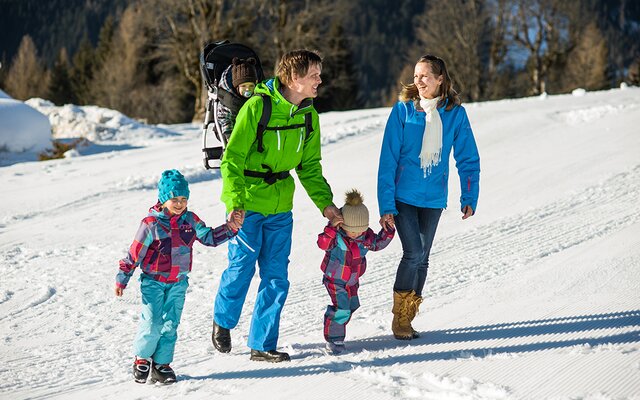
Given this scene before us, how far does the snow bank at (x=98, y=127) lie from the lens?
15.4 m

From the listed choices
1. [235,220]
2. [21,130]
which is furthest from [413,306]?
[21,130]

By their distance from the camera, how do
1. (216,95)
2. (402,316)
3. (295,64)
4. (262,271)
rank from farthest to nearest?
(216,95) < (402,316) < (262,271) < (295,64)

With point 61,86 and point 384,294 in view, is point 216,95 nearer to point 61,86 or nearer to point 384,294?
point 384,294

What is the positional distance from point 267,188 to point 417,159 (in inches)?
38.0

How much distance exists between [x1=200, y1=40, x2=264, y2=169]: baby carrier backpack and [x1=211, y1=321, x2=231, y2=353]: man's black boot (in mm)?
1281

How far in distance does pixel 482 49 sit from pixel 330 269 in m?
34.8

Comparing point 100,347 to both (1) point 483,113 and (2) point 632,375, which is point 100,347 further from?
(1) point 483,113

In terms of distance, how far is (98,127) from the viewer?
15648mm

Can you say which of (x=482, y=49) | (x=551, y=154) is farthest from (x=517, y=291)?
(x=482, y=49)

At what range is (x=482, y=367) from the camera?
4.08 meters

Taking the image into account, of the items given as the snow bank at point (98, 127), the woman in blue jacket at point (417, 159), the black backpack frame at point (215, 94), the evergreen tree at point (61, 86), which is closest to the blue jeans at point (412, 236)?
the woman in blue jacket at point (417, 159)

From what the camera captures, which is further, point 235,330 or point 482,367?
point 235,330

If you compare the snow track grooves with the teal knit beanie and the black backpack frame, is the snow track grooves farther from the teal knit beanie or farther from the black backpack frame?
the teal knit beanie

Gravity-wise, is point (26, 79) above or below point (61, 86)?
above
